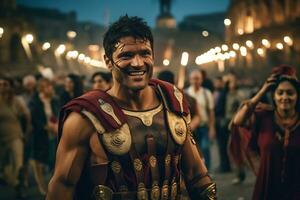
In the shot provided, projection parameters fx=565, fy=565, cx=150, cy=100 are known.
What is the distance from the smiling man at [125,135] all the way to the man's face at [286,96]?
7.78 ft

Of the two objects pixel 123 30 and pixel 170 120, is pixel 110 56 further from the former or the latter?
pixel 170 120

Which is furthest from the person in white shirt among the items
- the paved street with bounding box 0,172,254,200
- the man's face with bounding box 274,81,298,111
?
the man's face with bounding box 274,81,298,111

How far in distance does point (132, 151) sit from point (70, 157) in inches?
14.7

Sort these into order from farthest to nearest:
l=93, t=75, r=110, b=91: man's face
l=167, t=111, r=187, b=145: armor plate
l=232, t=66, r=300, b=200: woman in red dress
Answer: l=93, t=75, r=110, b=91: man's face, l=232, t=66, r=300, b=200: woman in red dress, l=167, t=111, r=187, b=145: armor plate

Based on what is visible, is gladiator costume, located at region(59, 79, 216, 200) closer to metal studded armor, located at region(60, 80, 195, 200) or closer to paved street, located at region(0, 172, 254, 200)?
metal studded armor, located at region(60, 80, 195, 200)

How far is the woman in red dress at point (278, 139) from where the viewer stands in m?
5.57

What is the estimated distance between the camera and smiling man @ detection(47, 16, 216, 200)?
3.37m

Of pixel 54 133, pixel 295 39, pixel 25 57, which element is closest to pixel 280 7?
pixel 295 39

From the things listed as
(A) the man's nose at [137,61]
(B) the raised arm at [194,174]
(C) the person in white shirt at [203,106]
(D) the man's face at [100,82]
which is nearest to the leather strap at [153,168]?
(B) the raised arm at [194,174]

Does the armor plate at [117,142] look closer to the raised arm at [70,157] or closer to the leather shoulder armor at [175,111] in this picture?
the raised arm at [70,157]

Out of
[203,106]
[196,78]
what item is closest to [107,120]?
[196,78]

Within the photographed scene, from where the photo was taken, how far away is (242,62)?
53.5 meters

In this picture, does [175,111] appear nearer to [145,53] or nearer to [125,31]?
[145,53]

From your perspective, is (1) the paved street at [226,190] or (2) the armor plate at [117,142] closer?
(2) the armor plate at [117,142]
